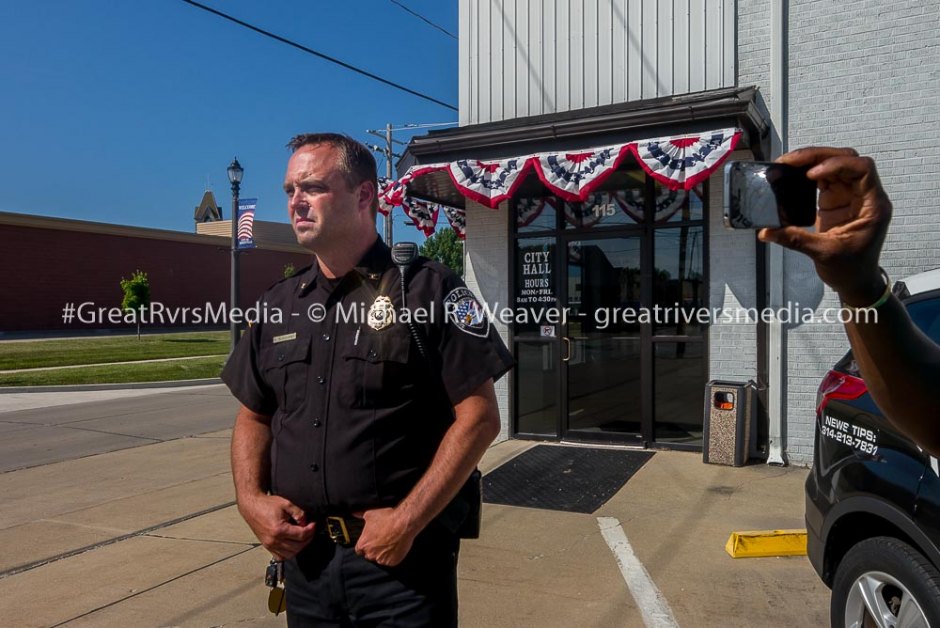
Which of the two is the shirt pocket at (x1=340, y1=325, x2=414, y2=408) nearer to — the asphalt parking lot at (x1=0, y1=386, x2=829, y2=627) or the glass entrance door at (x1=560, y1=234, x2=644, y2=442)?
the asphalt parking lot at (x1=0, y1=386, x2=829, y2=627)

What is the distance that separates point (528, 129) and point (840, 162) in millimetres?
6346

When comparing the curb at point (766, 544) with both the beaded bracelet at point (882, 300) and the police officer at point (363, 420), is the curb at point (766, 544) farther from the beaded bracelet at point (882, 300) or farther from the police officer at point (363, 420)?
the beaded bracelet at point (882, 300)

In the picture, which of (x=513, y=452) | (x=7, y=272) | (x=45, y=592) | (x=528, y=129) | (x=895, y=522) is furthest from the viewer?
(x=7, y=272)

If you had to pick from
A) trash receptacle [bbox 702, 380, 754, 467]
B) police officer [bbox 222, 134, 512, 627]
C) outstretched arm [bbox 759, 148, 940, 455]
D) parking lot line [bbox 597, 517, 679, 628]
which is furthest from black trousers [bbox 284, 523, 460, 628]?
trash receptacle [bbox 702, 380, 754, 467]

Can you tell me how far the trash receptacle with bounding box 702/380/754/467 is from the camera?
22.9ft

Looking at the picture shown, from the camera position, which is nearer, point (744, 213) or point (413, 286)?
point (744, 213)

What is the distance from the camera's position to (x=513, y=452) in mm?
7871

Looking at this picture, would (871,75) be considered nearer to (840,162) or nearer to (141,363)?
(840,162)

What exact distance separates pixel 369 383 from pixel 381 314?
0.22 m

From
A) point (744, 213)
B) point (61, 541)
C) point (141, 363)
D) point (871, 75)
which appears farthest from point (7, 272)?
point (744, 213)

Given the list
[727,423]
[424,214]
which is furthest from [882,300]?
[424,214]

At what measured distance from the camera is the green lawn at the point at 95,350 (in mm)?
20953

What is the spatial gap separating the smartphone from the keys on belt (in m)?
1.45

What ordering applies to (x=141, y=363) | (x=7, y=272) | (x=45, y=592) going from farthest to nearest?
1. (x=7, y=272)
2. (x=141, y=363)
3. (x=45, y=592)
